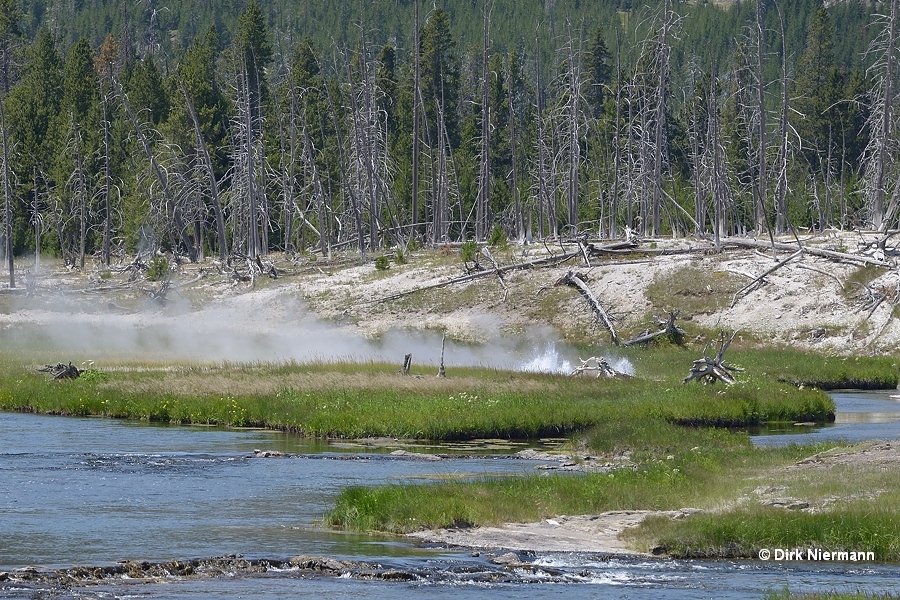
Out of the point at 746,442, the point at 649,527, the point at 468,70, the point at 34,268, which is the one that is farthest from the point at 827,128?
the point at 649,527

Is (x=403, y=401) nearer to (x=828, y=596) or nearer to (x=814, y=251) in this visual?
(x=828, y=596)

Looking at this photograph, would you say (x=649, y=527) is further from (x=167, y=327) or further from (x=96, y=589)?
(x=167, y=327)

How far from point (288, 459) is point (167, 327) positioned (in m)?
33.9

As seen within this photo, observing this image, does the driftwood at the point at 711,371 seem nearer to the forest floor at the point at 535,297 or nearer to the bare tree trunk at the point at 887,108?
the forest floor at the point at 535,297

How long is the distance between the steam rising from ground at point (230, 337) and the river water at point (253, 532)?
17404 mm

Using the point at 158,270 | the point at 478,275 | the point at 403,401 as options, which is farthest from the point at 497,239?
the point at 403,401

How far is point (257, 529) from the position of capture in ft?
61.4

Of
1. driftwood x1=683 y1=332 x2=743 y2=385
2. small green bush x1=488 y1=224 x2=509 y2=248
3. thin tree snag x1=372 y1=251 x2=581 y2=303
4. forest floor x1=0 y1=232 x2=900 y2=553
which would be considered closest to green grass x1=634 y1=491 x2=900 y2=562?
driftwood x1=683 y1=332 x2=743 y2=385

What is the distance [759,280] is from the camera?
52344 mm

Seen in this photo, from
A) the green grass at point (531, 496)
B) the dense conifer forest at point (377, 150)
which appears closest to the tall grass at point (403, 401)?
the green grass at point (531, 496)

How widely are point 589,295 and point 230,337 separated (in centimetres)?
1518

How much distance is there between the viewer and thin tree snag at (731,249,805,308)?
5178cm

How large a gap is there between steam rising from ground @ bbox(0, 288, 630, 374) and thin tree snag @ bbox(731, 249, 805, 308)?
279 inches

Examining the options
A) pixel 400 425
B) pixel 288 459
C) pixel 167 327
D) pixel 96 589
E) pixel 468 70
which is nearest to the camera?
pixel 96 589
